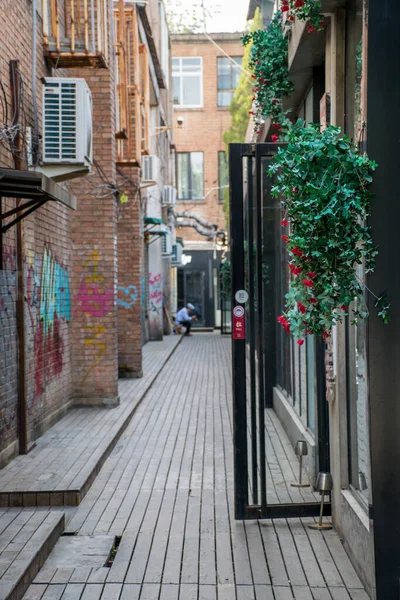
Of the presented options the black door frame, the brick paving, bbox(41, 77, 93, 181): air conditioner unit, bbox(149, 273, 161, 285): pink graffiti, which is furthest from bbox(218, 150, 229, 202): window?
the black door frame

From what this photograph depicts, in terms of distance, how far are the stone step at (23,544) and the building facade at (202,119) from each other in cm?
3060

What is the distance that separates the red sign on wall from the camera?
6.16 m

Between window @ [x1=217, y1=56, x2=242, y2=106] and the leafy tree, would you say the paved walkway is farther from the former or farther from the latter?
window @ [x1=217, y1=56, x2=242, y2=106]

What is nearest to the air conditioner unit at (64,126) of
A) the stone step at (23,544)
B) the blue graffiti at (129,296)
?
the stone step at (23,544)

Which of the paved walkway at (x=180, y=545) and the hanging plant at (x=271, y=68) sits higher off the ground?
the hanging plant at (x=271, y=68)

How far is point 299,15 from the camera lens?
5762 mm

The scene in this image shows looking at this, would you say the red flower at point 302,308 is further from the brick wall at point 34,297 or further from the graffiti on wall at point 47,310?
the graffiti on wall at point 47,310

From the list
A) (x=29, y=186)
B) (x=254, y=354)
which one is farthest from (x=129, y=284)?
(x=254, y=354)

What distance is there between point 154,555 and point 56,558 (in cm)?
63

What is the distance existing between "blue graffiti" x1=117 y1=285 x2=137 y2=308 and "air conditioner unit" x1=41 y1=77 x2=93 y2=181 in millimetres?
6188

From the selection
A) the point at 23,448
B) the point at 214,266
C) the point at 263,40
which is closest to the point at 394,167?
the point at 263,40

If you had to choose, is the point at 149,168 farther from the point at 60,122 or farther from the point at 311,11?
the point at 311,11

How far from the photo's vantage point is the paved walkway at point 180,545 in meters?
4.91

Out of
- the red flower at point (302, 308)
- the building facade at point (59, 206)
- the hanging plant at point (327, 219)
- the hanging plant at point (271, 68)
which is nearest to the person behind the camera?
the hanging plant at point (327, 219)
